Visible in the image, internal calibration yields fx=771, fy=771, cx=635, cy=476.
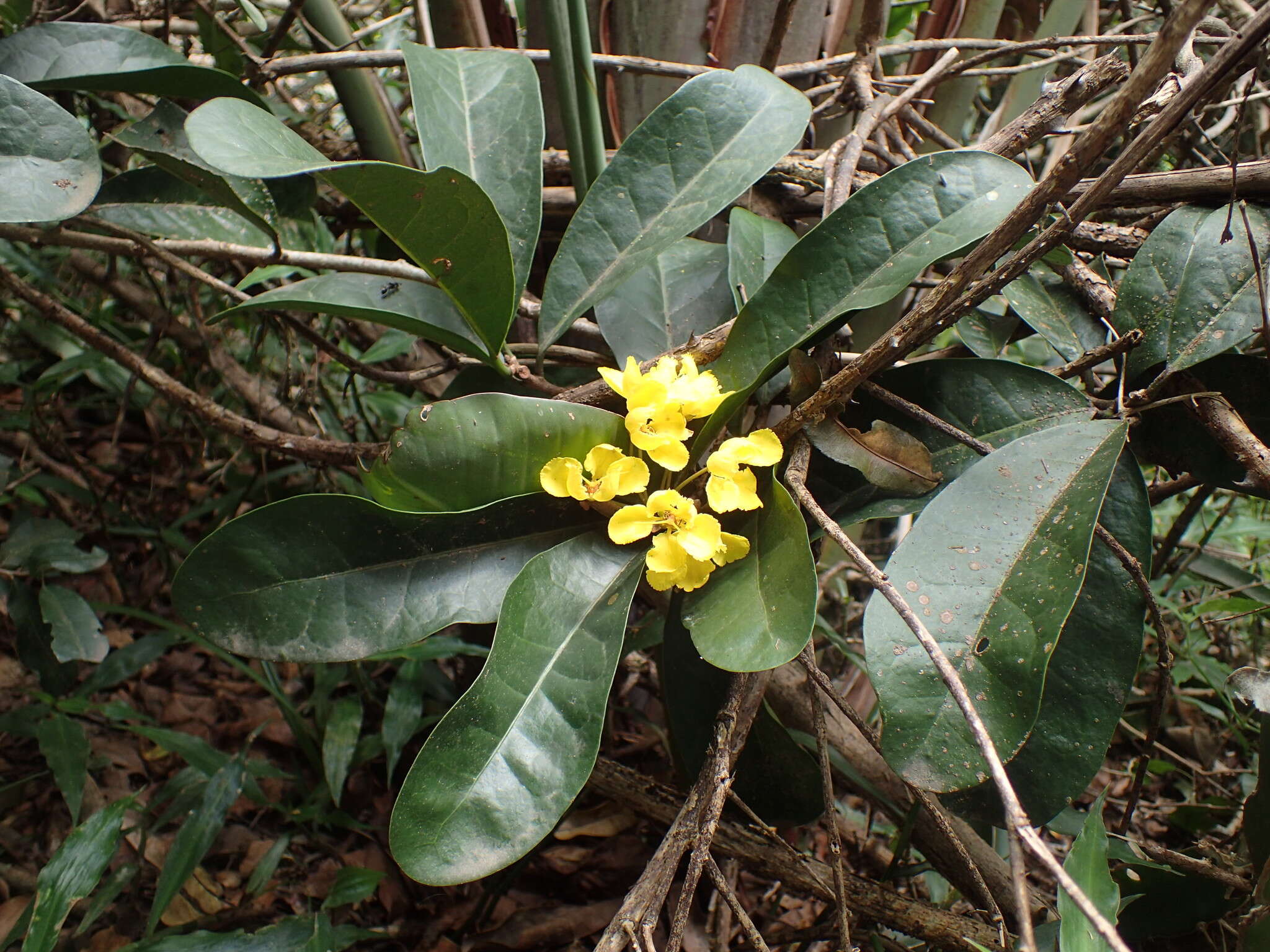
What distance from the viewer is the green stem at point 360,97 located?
1042 millimetres

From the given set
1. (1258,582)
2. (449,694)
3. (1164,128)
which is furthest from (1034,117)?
(449,694)

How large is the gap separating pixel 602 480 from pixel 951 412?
334 mm

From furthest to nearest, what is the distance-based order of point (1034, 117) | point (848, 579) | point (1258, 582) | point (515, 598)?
1. point (848, 579)
2. point (1258, 582)
3. point (1034, 117)
4. point (515, 598)

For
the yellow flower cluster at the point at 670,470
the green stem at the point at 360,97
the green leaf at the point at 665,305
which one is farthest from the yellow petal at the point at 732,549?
the green stem at the point at 360,97

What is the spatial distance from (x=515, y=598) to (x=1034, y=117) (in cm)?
65

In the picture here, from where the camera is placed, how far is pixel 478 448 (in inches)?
26.0

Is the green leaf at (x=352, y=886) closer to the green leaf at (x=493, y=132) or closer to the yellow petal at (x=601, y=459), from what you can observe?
the yellow petal at (x=601, y=459)

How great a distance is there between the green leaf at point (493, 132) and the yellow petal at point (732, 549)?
34cm

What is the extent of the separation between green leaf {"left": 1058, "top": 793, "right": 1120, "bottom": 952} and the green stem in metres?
1.07

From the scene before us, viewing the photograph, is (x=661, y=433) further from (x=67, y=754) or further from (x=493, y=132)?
(x=67, y=754)

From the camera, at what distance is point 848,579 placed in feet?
4.64

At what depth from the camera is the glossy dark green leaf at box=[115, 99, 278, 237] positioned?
0.69m

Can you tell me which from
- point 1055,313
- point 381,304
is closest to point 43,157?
point 381,304

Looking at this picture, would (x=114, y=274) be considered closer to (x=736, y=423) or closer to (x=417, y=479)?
(x=417, y=479)
